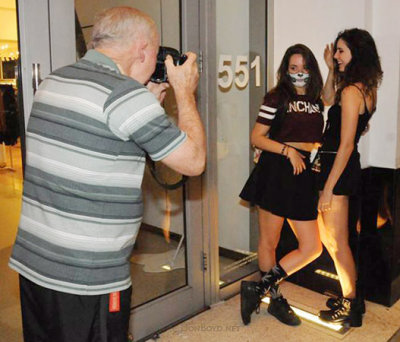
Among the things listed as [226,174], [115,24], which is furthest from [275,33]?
[115,24]

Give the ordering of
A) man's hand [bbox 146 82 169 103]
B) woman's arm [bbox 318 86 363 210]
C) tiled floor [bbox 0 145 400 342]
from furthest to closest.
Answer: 1. woman's arm [bbox 318 86 363 210]
2. tiled floor [bbox 0 145 400 342]
3. man's hand [bbox 146 82 169 103]

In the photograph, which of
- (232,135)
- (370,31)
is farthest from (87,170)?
(370,31)

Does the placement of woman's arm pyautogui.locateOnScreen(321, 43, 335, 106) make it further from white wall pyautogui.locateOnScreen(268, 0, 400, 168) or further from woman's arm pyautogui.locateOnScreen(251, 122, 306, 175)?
woman's arm pyautogui.locateOnScreen(251, 122, 306, 175)

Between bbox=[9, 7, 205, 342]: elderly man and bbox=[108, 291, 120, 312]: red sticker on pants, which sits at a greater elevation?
bbox=[9, 7, 205, 342]: elderly man

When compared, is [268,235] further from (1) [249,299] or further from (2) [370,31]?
(2) [370,31]

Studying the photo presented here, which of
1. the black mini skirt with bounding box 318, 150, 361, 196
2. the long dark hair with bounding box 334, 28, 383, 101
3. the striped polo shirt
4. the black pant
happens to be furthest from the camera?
the black mini skirt with bounding box 318, 150, 361, 196

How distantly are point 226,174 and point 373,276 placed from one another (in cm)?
114

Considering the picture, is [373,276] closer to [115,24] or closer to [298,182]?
[298,182]

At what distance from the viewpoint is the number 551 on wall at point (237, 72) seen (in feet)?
9.61

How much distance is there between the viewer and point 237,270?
3252 millimetres

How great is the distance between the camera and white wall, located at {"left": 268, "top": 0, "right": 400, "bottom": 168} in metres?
2.81

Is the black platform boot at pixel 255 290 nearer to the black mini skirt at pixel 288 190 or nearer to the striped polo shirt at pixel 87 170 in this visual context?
the black mini skirt at pixel 288 190

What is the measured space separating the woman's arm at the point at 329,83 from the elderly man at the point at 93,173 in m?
1.59

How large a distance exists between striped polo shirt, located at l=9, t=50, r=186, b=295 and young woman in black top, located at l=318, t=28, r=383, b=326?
1.36m
